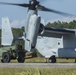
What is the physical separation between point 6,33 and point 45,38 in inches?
364

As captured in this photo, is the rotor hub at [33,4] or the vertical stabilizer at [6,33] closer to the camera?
the vertical stabilizer at [6,33]

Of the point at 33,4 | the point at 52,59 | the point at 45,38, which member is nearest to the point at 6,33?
the point at 33,4

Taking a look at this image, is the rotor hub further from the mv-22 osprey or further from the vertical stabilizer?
the vertical stabilizer

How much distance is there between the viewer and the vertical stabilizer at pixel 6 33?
3248 centimetres

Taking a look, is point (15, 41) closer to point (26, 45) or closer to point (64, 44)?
point (26, 45)

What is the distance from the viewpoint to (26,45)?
31609 millimetres

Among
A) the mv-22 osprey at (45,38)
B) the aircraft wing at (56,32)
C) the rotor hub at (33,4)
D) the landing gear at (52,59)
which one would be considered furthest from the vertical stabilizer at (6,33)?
the landing gear at (52,59)

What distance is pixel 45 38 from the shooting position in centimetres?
4131

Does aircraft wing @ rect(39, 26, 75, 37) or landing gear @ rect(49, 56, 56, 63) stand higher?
aircraft wing @ rect(39, 26, 75, 37)

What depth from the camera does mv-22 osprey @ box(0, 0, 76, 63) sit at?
32.0 meters

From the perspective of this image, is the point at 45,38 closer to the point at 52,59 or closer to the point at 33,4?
the point at 52,59

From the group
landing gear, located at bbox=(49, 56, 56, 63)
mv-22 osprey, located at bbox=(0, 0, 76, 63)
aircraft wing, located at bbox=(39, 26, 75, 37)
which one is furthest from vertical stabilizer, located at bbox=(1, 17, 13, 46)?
landing gear, located at bbox=(49, 56, 56, 63)

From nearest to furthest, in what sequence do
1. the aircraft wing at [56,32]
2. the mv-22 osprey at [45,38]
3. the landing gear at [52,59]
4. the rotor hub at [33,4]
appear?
the mv-22 osprey at [45,38]
the rotor hub at [33,4]
the landing gear at [52,59]
the aircraft wing at [56,32]

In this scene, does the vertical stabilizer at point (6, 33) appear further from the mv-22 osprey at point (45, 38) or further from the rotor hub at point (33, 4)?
the rotor hub at point (33, 4)
